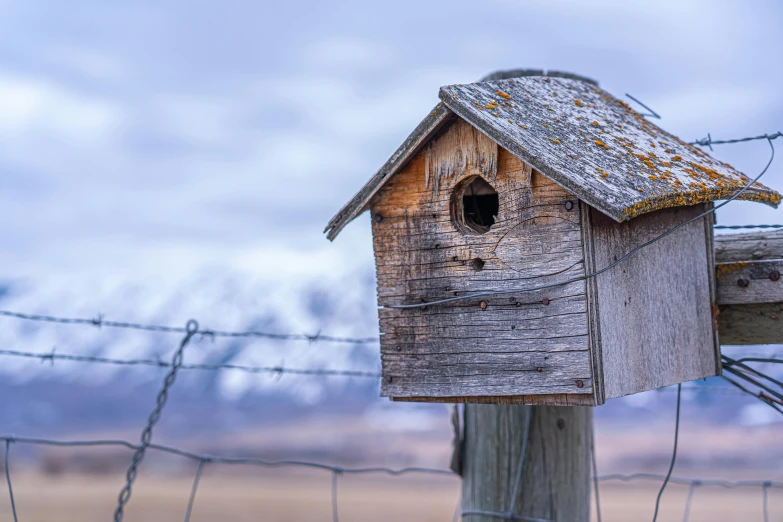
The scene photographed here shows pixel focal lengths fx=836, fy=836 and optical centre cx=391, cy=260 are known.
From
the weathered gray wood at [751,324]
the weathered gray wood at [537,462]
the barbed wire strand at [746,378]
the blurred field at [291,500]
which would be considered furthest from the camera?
the blurred field at [291,500]

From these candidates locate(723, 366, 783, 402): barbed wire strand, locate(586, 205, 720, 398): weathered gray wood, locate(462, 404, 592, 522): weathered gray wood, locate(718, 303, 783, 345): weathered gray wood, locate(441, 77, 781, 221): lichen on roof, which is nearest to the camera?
locate(441, 77, 781, 221): lichen on roof

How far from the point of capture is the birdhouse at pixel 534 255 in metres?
2.89

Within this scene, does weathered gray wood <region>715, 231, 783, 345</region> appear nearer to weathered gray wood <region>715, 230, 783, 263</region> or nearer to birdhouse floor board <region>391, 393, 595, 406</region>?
weathered gray wood <region>715, 230, 783, 263</region>

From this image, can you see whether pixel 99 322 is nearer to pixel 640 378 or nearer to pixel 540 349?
pixel 540 349

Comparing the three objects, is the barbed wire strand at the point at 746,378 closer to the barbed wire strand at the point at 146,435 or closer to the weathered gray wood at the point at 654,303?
the weathered gray wood at the point at 654,303

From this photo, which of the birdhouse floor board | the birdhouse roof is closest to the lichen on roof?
the birdhouse roof

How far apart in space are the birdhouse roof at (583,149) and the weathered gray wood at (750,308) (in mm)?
188

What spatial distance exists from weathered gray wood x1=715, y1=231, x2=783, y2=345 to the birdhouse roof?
19 cm

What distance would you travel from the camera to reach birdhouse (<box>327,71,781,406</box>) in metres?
2.89

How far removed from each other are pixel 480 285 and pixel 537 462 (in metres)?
1.07

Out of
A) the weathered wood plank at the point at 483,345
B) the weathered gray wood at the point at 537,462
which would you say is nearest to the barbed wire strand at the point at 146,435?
the weathered wood plank at the point at 483,345

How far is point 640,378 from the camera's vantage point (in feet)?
10.3

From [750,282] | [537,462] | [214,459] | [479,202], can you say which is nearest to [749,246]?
[750,282]

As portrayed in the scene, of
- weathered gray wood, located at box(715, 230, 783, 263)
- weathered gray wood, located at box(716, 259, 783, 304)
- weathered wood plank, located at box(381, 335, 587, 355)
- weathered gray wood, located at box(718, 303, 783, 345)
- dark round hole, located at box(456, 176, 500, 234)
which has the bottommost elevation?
weathered wood plank, located at box(381, 335, 587, 355)
